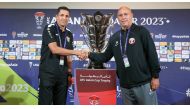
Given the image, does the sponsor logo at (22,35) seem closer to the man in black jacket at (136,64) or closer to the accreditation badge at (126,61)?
the man in black jacket at (136,64)

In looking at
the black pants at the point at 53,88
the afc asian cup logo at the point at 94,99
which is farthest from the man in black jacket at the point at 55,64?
the afc asian cup logo at the point at 94,99

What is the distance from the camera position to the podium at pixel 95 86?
2270mm

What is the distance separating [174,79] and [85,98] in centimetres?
182

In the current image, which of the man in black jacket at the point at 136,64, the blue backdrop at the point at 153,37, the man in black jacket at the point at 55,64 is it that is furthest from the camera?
the blue backdrop at the point at 153,37

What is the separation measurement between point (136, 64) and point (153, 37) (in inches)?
62.6

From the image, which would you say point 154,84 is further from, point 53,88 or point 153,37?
point 153,37

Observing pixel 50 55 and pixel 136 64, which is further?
pixel 50 55

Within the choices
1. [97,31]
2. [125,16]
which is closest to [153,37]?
[97,31]

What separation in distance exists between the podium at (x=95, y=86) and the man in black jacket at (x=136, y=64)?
109 mm

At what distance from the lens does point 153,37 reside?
374 cm

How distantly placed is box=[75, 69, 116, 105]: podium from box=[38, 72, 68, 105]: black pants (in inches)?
10.9

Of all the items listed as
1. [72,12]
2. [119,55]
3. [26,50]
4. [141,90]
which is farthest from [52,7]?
[141,90]

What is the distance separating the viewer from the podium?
2270mm

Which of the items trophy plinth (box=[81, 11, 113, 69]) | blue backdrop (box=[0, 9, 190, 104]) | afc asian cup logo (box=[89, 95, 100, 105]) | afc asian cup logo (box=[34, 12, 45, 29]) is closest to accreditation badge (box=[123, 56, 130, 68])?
afc asian cup logo (box=[89, 95, 100, 105])
